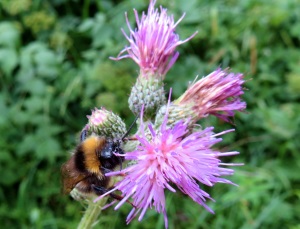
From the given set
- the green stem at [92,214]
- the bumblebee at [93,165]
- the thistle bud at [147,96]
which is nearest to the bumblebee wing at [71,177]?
the bumblebee at [93,165]

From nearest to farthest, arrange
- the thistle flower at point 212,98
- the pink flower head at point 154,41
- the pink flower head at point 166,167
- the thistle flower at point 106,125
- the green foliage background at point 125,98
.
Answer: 1. the pink flower head at point 166,167
2. the thistle flower at point 106,125
3. the thistle flower at point 212,98
4. the pink flower head at point 154,41
5. the green foliage background at point 125,98

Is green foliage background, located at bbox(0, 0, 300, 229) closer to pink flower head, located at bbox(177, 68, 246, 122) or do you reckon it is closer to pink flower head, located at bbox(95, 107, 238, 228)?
pink flower head, located at bbox(177, 68, 246, 122)

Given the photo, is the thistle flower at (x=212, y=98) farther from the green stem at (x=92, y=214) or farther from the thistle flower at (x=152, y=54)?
the green stem at (x=92, y=214)

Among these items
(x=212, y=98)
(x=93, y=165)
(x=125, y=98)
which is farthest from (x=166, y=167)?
(x=125, y=98)

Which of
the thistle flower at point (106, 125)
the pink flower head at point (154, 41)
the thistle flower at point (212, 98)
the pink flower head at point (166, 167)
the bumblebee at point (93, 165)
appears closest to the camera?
the pink flower head at point (166, 167)

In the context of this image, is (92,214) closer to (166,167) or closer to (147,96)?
(166,167)

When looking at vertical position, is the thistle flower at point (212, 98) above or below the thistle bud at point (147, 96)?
below

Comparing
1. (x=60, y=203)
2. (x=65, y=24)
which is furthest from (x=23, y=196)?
(x=65, y=24)
